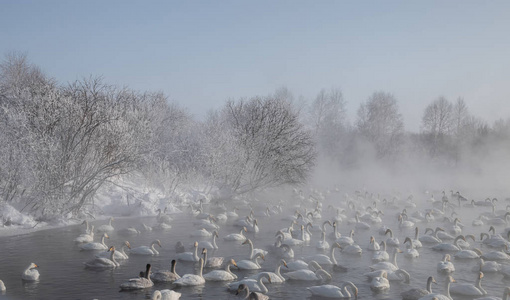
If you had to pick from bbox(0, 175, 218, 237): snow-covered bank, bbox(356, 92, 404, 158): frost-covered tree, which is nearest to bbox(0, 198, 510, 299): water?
bbox(0, 175, 218, 237): snow-covered bank

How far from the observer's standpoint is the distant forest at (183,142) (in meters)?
23.9

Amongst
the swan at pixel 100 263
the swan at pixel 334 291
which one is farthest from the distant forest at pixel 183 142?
the swan at pixel 334 291

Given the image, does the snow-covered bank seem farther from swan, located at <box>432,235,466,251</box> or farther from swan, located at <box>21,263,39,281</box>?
swan, located at <box>432,235,466,251</box>

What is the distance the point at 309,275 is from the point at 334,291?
1809 millimetres

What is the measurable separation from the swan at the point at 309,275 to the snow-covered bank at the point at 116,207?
14019mm

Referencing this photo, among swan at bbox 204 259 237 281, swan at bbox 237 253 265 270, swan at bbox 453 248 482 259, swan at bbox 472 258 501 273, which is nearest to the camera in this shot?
swan at bbox 204 259 237 281

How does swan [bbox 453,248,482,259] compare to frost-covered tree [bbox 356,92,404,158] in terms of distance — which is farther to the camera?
frost-covered tree [bbox 356,92,404,158]

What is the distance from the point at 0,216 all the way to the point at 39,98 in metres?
6.62

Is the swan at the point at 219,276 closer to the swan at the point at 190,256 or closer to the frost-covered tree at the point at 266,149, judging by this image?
the swan at the point at 190,256

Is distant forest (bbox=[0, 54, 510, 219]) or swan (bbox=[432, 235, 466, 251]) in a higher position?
distant forest (bbox=[0, 54, 510, 219])

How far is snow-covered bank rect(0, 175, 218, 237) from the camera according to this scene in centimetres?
2244

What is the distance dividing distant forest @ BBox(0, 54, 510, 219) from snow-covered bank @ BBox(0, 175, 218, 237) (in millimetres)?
720

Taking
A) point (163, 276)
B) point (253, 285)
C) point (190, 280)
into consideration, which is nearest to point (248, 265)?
point (253, 285)

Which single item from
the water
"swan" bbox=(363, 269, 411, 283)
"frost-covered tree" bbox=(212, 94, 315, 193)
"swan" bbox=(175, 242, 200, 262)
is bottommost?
the water
